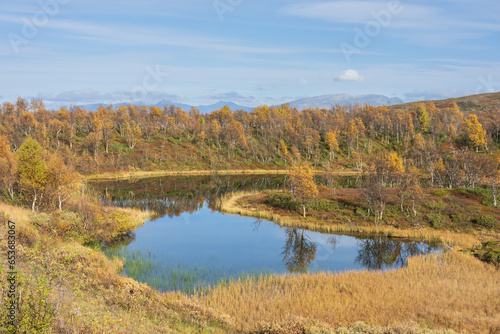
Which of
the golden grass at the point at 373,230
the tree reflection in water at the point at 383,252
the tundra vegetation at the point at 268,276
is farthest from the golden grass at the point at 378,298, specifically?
the golden grass at the point at 373,230

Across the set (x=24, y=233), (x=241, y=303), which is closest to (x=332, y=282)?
(x=241, y=303)

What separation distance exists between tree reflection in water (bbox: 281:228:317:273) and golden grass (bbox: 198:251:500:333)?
20.9 feet

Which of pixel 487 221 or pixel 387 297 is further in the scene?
pixel 487 221

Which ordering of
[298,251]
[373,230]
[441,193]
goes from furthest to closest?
1. [441,193]
2. [373,230]
3. [298,251]

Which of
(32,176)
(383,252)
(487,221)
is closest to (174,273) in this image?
(383,252)

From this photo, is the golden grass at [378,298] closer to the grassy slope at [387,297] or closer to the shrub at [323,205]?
the grassy slope at [387,297]

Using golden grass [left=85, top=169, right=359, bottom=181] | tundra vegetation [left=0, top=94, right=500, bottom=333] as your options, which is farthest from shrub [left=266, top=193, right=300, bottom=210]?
golden grass [left=85, top=169, right=359, bottom=181]

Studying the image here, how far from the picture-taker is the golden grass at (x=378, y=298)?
19.7 meters

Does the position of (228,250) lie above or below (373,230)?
below

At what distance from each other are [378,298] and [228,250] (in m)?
22.2

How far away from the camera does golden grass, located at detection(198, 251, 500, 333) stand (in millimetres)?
19734

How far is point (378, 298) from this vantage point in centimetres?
2341

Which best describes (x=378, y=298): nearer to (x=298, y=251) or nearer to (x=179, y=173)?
(x=298, y=251)

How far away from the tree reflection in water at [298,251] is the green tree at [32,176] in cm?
3303
